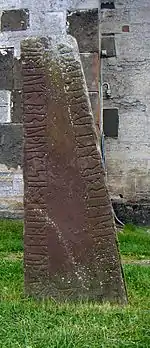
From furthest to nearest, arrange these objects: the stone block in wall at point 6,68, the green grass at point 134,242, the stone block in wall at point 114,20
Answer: the stone block in wall at point 114,20 → the stone block in wall at point 6,68 → the green grass at point 134,242

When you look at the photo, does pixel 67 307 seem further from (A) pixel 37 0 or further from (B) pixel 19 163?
(A) pixel 37 0

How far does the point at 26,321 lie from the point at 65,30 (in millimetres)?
4239

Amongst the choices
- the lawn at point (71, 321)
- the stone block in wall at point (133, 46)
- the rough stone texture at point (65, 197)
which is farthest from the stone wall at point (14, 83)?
the rough stone texture at point (65, 197)

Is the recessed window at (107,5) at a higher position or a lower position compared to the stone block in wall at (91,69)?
higher

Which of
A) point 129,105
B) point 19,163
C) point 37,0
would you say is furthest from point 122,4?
point 19,163

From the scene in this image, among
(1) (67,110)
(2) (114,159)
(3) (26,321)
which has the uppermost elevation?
(1) (67,110)

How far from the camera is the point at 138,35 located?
841 cm

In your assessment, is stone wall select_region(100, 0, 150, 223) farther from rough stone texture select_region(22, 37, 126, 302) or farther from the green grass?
rough stone texture select_region(22, 37, 126, 302)

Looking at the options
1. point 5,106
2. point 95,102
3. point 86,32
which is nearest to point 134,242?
point 95,102

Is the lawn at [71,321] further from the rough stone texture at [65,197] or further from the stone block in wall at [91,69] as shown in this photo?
the stone block in wall at [91,69]

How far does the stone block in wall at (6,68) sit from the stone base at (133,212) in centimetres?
192

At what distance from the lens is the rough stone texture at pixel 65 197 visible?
3.83m

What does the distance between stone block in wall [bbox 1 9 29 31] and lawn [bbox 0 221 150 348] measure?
3117mm

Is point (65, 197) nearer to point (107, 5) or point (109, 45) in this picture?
point (109, 45)
